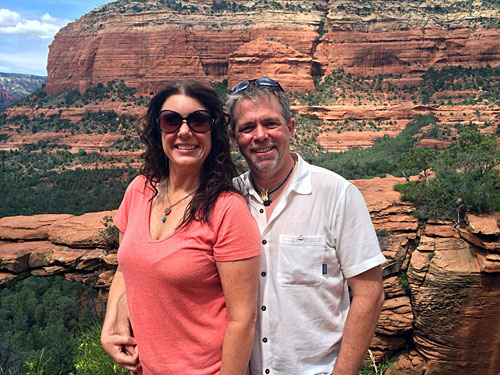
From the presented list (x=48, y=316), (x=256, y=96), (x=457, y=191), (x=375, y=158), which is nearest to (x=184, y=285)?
(x=256, y=96)

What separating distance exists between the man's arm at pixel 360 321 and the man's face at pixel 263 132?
27.8 inches

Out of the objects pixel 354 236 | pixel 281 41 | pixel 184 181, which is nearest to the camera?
pixel 354 236

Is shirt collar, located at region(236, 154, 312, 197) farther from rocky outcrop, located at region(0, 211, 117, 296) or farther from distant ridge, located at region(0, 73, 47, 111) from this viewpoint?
distant ridge, located at region(0, 73, 47, 111)

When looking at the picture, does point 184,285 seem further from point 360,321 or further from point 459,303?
point 459,303

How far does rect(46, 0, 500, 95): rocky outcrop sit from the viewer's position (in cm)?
4972

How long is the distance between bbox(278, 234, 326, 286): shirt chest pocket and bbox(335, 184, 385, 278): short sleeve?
0.10 metres

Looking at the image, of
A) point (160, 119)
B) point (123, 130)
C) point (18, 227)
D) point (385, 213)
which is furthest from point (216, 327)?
point (123, 130)

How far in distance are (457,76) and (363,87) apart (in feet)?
34.8

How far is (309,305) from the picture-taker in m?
1.97

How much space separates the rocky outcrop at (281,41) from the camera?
49719 millimetres

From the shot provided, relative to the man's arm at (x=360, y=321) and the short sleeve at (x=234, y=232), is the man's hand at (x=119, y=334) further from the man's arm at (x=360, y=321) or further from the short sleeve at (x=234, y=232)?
the man's arm at (x=360, y=321)

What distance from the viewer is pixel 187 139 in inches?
74.9

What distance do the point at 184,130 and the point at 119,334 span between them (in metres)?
1.12

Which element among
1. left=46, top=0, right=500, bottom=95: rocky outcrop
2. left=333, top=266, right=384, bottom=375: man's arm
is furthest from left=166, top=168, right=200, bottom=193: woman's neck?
left=46, top=0, right=500, bottom=95: rocky outcrop
